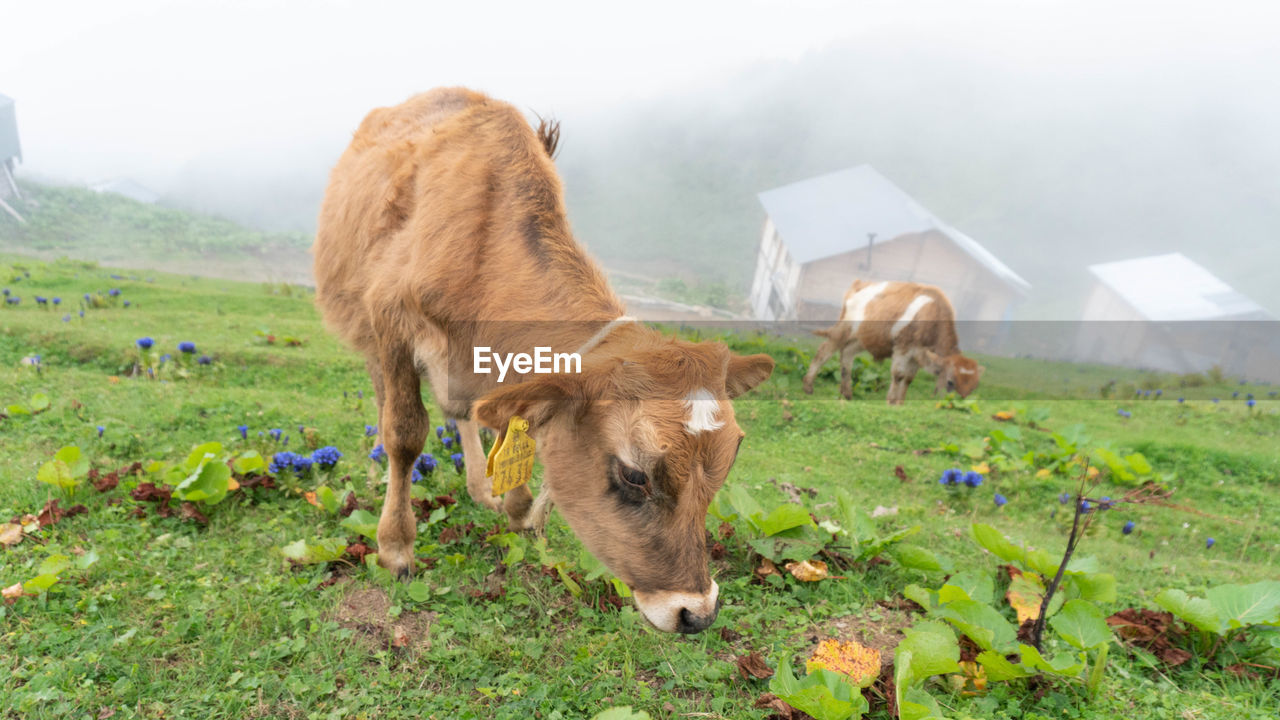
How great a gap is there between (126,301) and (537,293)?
12.4 meters

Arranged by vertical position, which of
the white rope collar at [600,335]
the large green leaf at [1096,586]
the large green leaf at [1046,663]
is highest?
the white rope collar at [600,335]

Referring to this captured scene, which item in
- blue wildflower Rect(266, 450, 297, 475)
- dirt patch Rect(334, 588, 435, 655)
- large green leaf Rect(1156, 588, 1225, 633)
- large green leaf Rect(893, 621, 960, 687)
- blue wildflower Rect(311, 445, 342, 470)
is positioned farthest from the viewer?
blue wildflower Rect(311, 445, 342, 470)

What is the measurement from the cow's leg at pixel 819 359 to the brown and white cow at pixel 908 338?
0.11 m

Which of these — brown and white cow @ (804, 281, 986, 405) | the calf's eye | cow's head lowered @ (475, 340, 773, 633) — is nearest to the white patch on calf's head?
cow's head lowered @ (475, 340, 773, 633)

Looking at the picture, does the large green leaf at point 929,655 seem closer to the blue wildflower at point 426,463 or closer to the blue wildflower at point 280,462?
the blue wildflower at point 426,463

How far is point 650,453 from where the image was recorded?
246cm

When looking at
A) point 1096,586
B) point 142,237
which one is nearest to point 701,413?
point 1096,586

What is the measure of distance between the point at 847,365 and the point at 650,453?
Result: 41.3ft

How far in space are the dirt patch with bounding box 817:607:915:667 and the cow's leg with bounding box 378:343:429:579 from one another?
244 centimetres

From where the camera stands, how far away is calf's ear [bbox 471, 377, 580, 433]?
2516 mm

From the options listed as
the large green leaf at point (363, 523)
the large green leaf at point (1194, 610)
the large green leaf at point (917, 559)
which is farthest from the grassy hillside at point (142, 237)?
the large green leaf at point (1194, 610)

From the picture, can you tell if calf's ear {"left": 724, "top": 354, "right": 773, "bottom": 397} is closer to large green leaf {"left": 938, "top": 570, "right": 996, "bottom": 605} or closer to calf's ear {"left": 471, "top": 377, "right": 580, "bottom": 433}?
calf's ear {"left": 471, "top": 377, "right": 580, "bottom": 433}

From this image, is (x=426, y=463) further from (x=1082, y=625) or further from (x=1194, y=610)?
(x=1194, y=610)

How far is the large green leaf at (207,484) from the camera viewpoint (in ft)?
13.3
